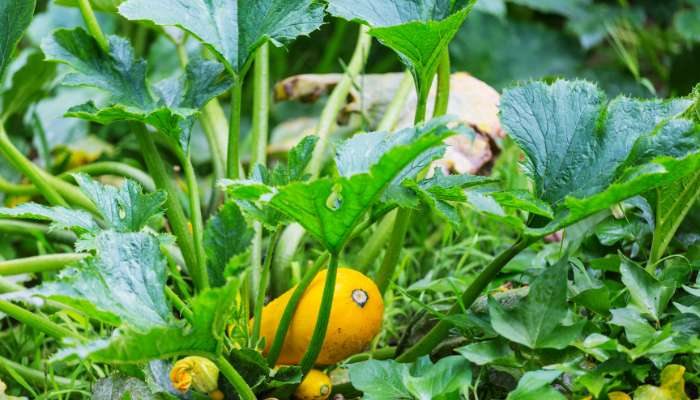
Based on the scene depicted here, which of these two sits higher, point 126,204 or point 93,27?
point 93,27

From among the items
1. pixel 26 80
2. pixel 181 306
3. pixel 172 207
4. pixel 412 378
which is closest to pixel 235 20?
pixel 172 207

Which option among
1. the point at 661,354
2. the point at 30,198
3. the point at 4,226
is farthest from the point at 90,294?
the point at 30,198

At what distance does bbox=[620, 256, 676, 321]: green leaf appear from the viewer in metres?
0.97

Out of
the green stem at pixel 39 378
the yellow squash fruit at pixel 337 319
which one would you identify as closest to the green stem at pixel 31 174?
the green stem at pixel 39 378

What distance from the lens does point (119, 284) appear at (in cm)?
86

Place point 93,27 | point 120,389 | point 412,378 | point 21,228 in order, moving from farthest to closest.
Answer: point 21,228, point 93,27, point 120,389, point 412,378

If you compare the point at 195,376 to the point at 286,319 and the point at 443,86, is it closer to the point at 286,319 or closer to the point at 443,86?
the point at 286,319

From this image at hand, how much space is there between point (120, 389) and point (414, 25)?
0.54m

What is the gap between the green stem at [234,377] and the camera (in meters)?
0.89

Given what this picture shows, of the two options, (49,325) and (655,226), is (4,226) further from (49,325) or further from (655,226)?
(655,226)

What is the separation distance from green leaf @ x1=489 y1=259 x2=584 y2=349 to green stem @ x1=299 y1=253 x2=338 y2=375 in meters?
0.18

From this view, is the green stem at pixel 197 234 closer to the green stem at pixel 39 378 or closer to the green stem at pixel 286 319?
the green stem at pixel 286 319

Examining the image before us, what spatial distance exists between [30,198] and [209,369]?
34.9 inches

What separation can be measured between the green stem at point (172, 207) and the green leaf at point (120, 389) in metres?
0.17
